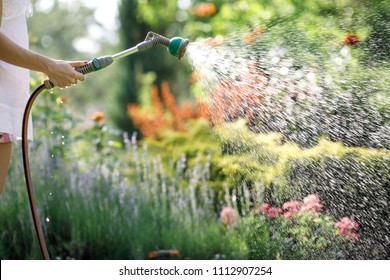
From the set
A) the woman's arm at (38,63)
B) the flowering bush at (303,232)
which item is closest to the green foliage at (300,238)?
the flowering bush at (303,232)

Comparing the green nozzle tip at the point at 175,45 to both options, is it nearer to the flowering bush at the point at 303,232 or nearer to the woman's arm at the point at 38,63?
the woman's arm at the point at 38,63

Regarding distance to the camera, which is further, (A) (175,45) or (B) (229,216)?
(B) (229,216)

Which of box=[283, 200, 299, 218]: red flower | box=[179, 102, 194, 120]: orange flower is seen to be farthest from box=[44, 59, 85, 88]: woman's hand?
box=[179, 102, 194, 120]: orange flower

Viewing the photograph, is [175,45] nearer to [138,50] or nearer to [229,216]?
[138,50]

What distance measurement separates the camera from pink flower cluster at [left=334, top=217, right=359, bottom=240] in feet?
10.7

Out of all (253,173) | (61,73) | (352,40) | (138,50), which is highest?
(352,40)

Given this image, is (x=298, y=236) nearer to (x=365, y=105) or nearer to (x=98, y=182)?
(x=365, y=105)

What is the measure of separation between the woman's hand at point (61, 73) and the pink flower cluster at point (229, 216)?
1801 mm

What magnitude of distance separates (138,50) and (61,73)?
323 millimetres

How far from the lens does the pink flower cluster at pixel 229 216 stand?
12.8 feet

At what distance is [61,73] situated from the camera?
2.30 meters

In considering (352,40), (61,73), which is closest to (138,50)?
Result: (61,73)

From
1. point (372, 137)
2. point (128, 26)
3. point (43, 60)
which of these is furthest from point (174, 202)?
point (128, 26)

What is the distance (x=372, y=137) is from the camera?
11.3 ft
